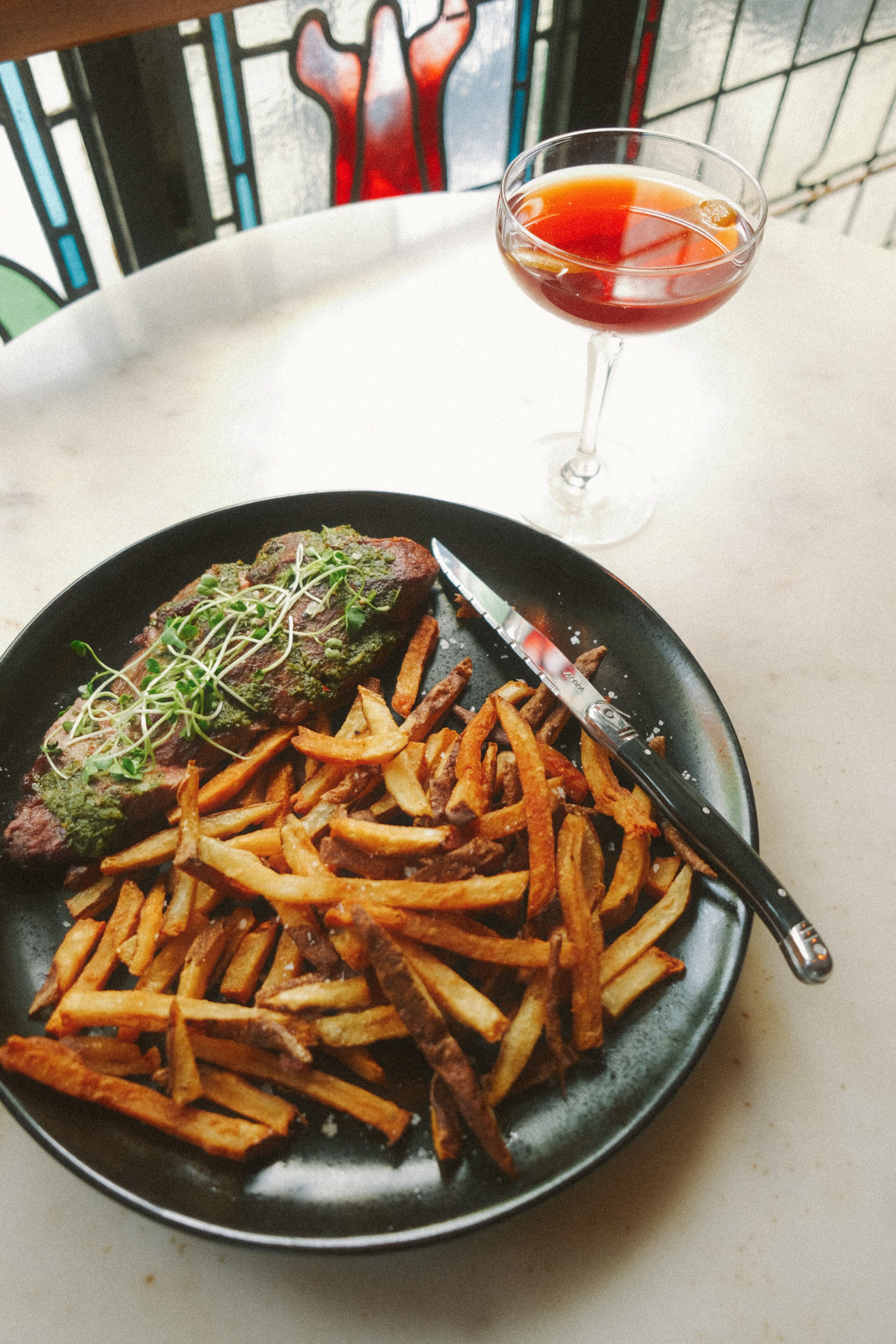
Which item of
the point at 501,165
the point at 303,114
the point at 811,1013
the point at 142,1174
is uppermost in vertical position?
the point at 142,1174

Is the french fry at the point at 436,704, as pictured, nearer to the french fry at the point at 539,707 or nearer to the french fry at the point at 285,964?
the french fry at the point at 539,707

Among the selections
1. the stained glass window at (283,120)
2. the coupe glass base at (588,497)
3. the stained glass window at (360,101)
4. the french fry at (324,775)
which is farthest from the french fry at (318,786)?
→ the stained glass window at (283,120)

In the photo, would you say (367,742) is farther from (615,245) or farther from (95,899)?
(615,245)

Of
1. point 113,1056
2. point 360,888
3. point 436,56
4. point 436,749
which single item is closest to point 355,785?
point 436,749

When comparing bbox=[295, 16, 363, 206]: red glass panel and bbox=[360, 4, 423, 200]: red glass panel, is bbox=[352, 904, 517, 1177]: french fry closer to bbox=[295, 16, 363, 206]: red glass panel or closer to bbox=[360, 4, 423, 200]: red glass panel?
bbox=[360, 4, 423, 200]: red glass panel

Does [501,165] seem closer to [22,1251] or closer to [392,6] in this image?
[392,6]

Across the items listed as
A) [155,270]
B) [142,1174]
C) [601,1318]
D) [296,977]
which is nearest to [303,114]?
[155,270]
